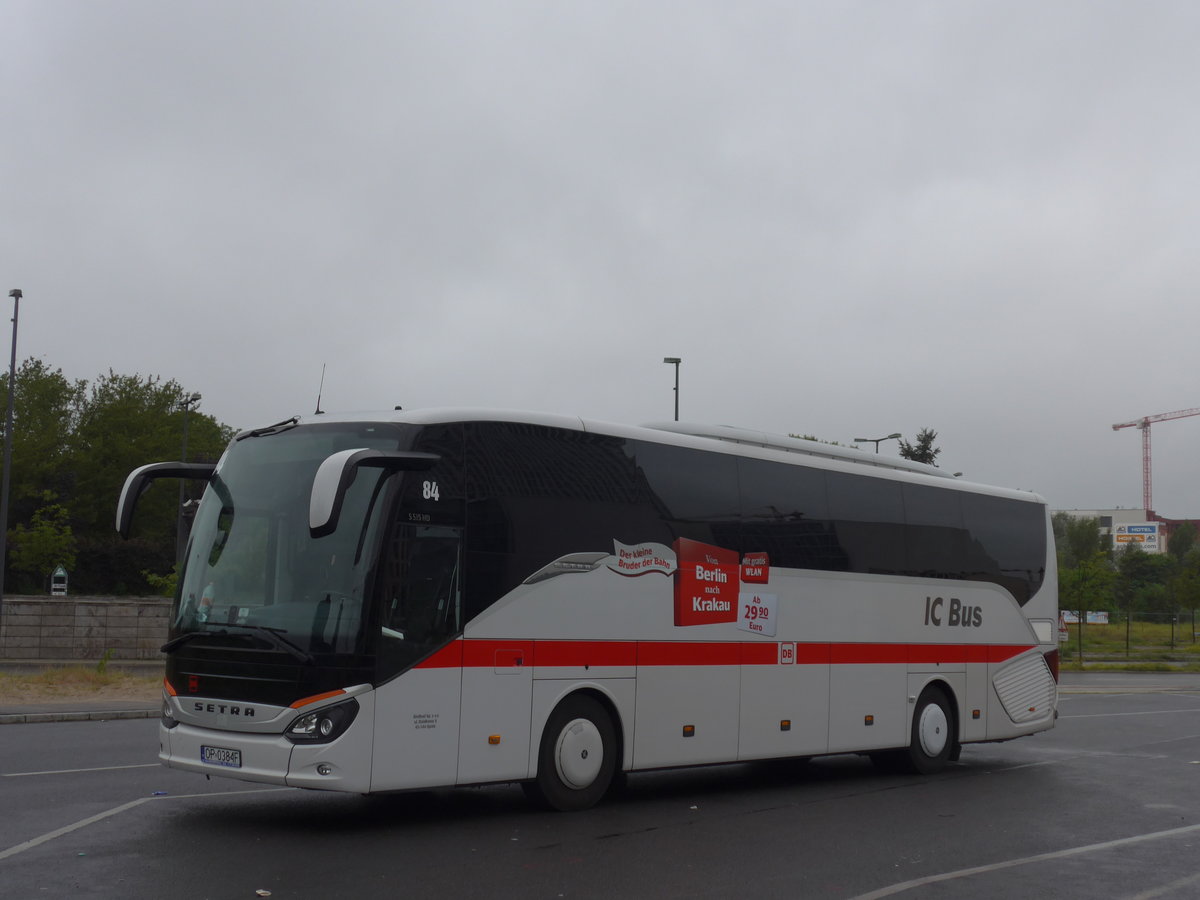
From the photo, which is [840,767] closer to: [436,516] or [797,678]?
[797,678]

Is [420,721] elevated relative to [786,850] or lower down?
elevated

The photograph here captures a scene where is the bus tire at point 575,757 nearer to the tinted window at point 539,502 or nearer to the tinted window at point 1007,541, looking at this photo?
the tinted window at point 539,502

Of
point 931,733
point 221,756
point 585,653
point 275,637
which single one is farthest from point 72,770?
point 931,733

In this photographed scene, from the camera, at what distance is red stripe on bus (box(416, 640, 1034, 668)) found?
10.7 metres

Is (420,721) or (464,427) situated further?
(464,427)

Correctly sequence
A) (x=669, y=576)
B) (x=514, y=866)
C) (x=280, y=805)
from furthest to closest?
(x=669, y=576) < (x=280, y=805) < (x=514, y=866)

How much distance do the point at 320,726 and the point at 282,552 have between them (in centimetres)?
141

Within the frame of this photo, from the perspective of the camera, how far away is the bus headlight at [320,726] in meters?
9.69

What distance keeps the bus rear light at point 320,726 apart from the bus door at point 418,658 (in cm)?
29

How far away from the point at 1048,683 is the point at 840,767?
11.2 ft

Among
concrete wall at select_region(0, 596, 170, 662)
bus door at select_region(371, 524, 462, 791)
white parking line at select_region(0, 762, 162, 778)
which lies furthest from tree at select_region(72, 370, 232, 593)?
bus door at select_region(371, 524, 462, 791)

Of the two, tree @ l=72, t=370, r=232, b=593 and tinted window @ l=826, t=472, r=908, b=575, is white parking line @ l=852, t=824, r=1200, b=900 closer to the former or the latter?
tinted window @ l=826, t=472, r=908, b=575

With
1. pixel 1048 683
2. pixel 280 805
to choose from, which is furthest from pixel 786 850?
pixel 1048 683

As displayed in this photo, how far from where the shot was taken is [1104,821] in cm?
1202
